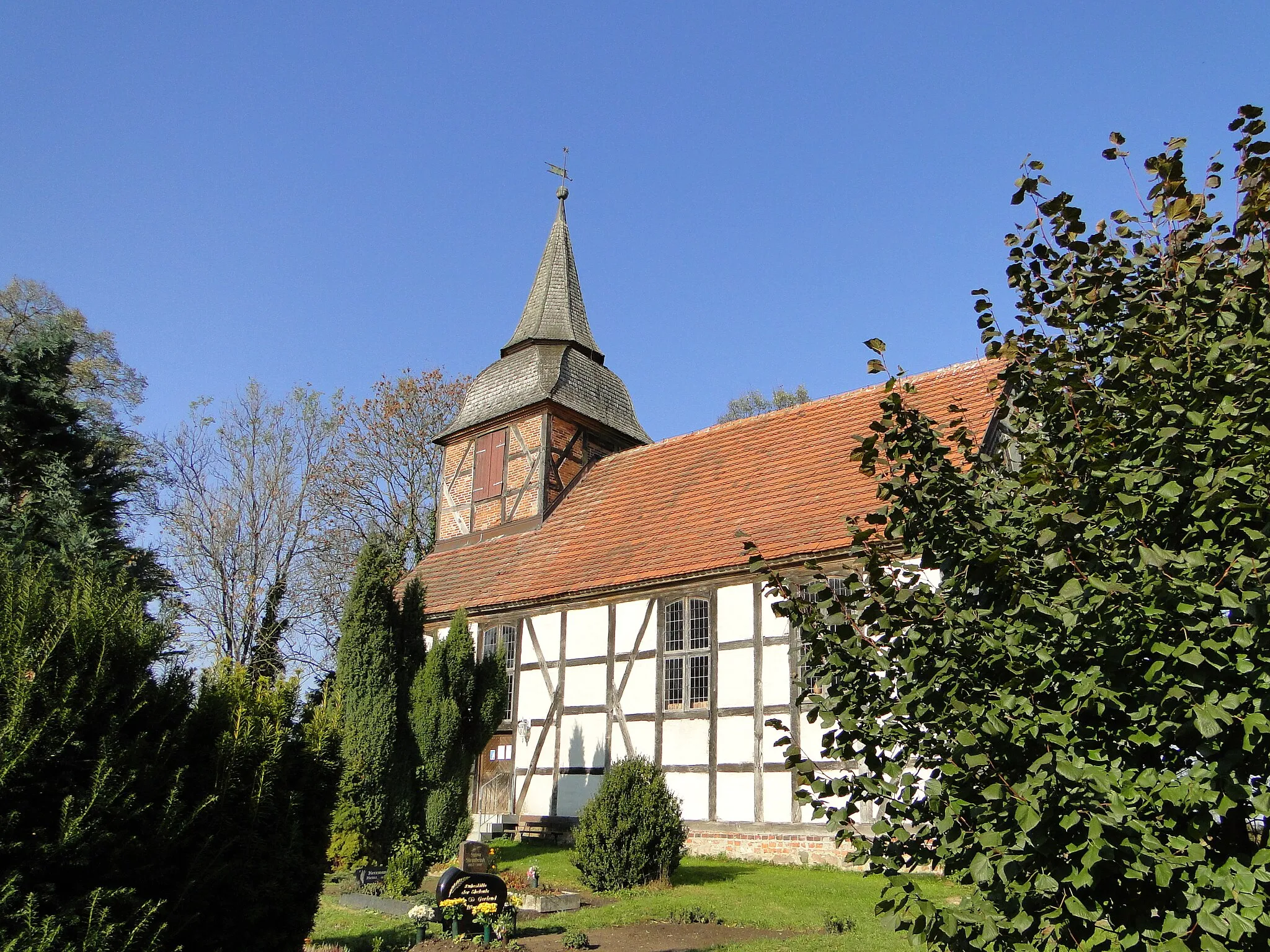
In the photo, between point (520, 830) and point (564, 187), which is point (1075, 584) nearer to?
point (520, 830)

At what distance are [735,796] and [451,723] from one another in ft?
15.6

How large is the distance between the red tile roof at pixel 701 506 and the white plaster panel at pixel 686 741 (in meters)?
2.45

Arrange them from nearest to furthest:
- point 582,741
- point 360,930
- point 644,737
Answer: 1. point 360,930
2. point 644,737
3. point 582,741

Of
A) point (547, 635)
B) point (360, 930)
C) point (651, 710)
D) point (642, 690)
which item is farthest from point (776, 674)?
point (360, 930)

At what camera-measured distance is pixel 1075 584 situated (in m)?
3.10

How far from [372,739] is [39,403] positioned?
8.04m

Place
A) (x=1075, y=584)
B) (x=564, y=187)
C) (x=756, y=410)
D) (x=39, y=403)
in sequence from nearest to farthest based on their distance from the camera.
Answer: (x=1075, y=584) < (x=39, y=403) < (x=564, y=187) < (x=756, y=410)

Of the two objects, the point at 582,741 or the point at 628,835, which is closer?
the point at 628,835

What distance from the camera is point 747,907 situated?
1092cm

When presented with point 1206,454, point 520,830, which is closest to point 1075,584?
point 1206,454

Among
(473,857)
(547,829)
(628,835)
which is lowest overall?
(547,829)

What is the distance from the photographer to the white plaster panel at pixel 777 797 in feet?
48.0

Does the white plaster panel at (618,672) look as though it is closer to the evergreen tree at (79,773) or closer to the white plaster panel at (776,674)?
the white plaster panel at (776,674)

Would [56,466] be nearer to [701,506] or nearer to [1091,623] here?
[701,506]
